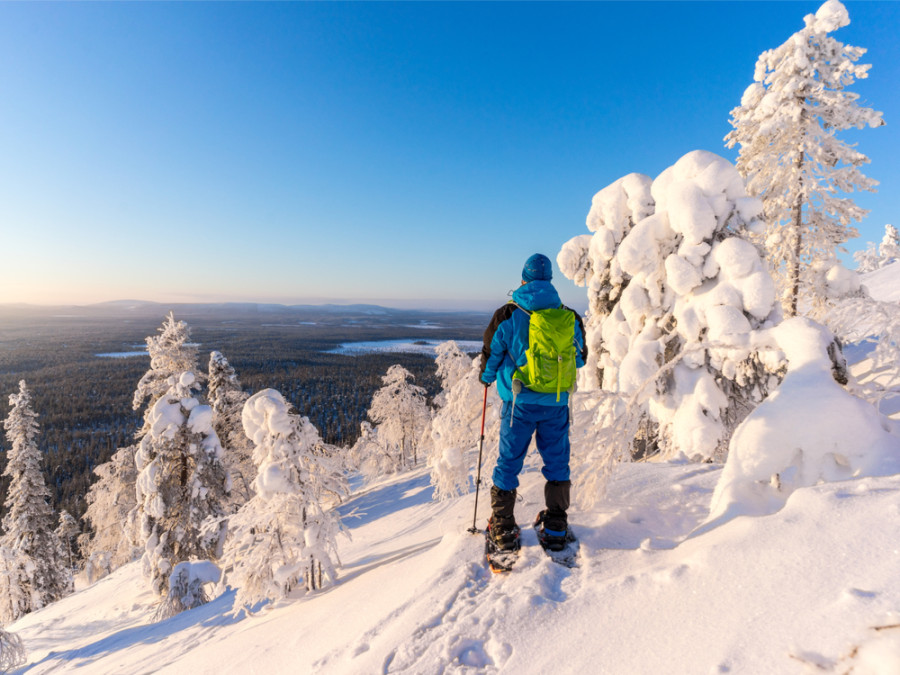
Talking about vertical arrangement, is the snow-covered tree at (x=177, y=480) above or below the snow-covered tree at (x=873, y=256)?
below

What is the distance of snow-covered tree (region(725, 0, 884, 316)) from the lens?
10.3 m

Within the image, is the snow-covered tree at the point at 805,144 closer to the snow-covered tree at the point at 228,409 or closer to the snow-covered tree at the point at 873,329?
the snow-covered tree at the point at 873,329

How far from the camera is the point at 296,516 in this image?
24.8 ft

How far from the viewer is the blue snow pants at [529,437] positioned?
3.46 m

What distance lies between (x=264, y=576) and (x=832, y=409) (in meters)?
8.48

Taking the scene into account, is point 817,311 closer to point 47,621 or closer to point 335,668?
point 335,668

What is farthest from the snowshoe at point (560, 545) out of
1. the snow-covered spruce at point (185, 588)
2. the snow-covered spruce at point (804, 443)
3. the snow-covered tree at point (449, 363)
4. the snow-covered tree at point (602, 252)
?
the snow-covered tree at point (449, 363)

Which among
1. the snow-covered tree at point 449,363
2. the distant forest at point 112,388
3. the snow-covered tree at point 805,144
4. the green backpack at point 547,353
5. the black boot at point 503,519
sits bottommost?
the distant forest at point 112,388

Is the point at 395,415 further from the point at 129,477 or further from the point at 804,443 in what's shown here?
the point at 804,443

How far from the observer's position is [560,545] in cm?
333

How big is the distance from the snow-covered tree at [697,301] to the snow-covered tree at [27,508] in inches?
1049

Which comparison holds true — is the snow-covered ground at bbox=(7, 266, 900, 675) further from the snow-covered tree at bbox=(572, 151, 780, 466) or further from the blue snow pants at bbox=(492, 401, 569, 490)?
the snow-covered tree at bbox=(572, 151, 780, 466)

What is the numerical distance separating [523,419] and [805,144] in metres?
13.2

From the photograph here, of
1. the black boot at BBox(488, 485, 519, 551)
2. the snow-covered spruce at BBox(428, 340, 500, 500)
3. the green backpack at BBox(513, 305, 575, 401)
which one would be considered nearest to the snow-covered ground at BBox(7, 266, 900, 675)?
the black boot at BBox(488, 485, 519, 551)
